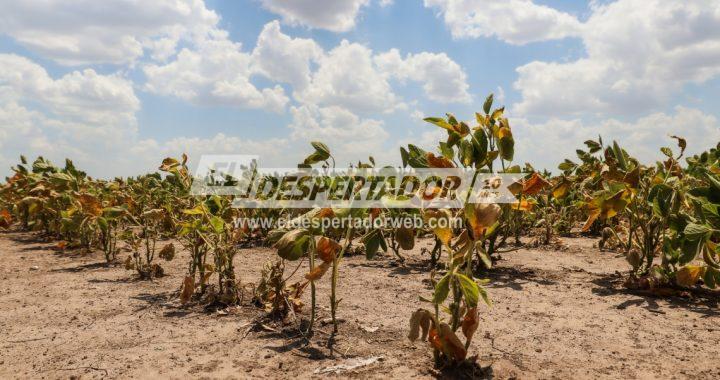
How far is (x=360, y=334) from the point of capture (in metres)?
2.43

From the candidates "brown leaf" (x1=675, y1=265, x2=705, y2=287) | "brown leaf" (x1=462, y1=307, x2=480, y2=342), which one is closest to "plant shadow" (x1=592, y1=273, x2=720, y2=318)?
"brown leaf" (x1=675, y1=265, x2=705, y2=287)

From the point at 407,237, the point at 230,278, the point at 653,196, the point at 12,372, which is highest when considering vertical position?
the point at 653,196

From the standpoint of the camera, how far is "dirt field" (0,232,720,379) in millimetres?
2027

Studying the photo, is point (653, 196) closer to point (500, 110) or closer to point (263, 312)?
point (500, 110)

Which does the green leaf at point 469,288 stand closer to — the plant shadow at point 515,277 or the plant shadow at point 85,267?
the plant shadow at point 515,277

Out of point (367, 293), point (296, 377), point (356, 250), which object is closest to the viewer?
point (296, 377)

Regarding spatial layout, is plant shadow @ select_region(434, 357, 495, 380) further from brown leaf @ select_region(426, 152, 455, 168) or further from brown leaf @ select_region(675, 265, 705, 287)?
brown leaf @ select_region(675, 265, 705, 287)

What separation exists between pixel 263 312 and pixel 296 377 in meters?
0.96

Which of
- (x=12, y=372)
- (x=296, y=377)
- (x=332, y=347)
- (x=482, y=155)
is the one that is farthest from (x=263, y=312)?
(x=482, y=155)

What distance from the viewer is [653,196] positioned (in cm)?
291

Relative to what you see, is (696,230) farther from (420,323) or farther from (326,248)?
(326,248)

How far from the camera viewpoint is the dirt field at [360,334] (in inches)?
79.8

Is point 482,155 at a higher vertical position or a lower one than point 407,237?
higher

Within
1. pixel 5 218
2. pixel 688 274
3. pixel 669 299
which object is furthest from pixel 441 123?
pixel 5 218
